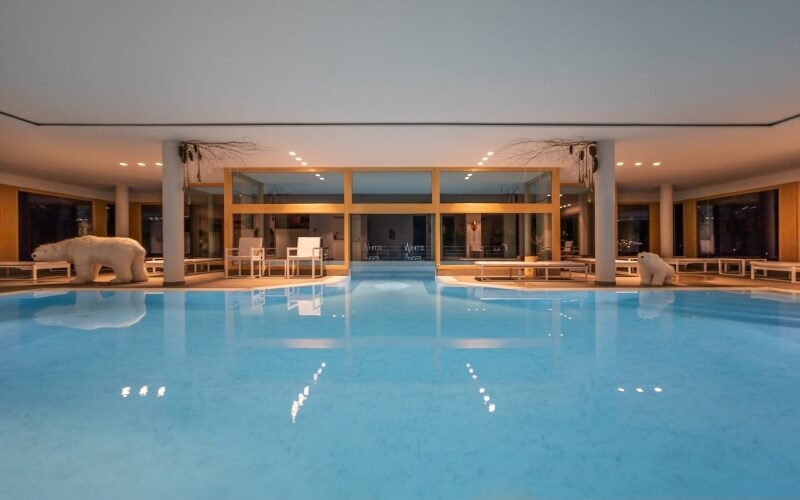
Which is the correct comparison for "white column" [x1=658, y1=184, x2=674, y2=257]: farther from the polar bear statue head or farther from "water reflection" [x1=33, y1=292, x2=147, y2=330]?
the polar bear statue head

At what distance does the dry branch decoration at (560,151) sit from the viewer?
9.05 m

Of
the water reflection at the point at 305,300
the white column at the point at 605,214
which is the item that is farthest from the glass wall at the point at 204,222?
the white column at the point at 605,214

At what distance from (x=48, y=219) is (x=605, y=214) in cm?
1709

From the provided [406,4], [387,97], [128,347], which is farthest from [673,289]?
[128,347]

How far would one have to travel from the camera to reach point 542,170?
40.7 ft

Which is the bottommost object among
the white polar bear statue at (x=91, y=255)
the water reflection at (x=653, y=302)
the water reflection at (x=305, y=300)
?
the water reflection at (x=653, y=302)

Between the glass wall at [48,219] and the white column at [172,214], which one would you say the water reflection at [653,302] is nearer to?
the white column at [172,214]

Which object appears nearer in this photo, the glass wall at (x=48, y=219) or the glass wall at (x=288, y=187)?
the glass wall at (x=288, y=187)

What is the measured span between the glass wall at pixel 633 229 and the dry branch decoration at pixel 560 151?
8714mm

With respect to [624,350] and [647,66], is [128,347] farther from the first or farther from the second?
[647,66]

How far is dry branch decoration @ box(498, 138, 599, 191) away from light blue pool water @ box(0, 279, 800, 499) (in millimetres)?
4729

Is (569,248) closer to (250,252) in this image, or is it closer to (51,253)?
(250,252)

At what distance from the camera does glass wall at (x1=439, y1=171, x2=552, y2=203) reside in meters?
12.4

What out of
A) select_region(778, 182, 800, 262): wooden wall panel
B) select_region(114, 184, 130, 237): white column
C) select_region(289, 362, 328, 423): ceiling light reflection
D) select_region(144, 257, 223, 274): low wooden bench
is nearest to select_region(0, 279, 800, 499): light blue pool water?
select_region(289, 362, 328, 423): ceiling light reflection
